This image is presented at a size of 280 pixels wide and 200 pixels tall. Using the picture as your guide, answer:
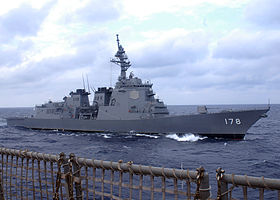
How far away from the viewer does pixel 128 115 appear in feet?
83.9

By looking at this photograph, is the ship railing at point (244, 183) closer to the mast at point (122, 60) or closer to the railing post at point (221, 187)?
the railing post at point (221, 187)

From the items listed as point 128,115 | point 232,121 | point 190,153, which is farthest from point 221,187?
point 128,115

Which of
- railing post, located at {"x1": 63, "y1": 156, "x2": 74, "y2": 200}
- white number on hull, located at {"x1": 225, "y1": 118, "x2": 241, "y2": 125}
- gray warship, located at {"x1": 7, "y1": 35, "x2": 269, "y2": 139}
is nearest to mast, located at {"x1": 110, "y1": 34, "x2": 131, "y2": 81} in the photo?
gray warship, located at {"x1": 7, "y1": 35, "x2": 269, "y2": 139}

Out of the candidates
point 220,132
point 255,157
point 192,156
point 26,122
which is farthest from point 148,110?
point 26,122

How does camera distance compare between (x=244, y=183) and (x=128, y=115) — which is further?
(x=128, y=115)

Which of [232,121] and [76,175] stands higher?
[76,175]

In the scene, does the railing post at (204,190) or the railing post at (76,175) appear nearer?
the railing post at (204,190)

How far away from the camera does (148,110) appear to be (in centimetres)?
2503

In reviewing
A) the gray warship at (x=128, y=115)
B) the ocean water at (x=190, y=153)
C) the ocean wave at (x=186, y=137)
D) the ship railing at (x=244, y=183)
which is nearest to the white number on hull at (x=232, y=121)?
the gray warship at (x=128, y=115)

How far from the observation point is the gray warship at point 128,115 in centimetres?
2134

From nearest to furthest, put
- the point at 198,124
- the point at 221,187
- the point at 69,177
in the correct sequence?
the point at 221,187
the point at 69,177
the point at 198,124

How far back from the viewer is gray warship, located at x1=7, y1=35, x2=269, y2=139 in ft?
70.0

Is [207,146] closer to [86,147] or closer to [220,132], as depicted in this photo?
[220,132]

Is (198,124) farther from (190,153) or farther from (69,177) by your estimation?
(69,177)
